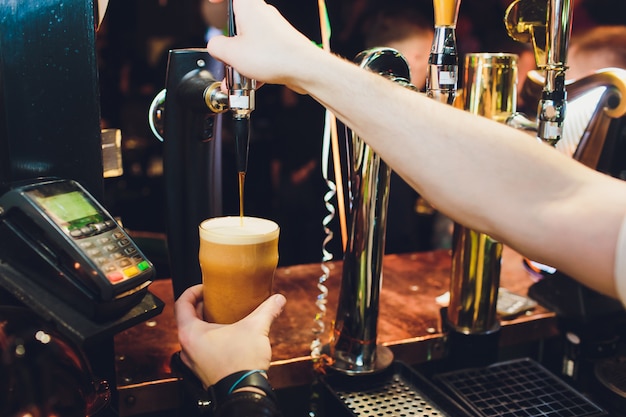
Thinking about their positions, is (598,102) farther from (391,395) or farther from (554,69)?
(391,395)

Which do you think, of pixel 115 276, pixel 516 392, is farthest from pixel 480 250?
pixel 115 276

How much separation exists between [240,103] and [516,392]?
0.82 m

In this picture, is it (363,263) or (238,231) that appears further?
(363,263)

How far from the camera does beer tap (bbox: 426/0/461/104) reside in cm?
107

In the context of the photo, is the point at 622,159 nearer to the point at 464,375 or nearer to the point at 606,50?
the point at 464,375

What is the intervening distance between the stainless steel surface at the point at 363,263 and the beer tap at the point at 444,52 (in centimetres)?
8

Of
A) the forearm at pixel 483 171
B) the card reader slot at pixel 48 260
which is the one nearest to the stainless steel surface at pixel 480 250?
the forearm at pixel 483 171

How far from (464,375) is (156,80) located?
4.60 metres

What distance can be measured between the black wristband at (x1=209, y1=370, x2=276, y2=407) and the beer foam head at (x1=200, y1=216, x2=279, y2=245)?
21 centimetres

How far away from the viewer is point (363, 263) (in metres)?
1.22

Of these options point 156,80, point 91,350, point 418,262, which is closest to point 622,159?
point 418,262

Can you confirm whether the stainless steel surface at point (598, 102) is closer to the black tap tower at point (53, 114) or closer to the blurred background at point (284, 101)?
the black tap tower at point (53, 114)

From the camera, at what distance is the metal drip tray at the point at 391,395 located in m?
1.16

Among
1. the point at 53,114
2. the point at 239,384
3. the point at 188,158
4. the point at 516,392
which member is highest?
the point at 53,114
